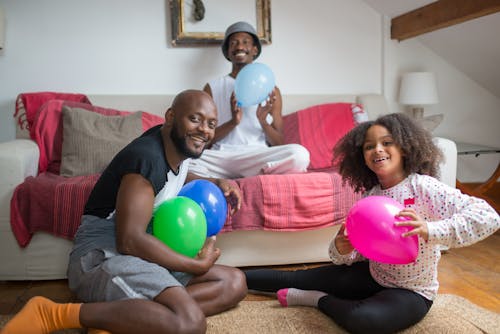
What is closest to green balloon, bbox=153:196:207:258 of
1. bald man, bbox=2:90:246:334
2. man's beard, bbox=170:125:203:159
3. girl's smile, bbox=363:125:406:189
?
bald man, bbox=2:90:246:334

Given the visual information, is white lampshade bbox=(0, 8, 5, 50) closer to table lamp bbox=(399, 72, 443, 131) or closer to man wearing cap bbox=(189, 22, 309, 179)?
man wearing cap bbox=(189, 22, 309, 179)

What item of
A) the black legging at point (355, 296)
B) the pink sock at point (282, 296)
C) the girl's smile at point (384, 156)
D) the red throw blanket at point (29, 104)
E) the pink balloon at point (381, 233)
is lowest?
the pink sock at point (282, 296)

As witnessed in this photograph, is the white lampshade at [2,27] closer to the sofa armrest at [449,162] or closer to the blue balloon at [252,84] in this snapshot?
the blue balloon at [252,84]

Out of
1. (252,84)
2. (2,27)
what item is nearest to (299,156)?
(252,84)

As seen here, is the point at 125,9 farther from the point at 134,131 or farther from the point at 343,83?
the point at 343,83

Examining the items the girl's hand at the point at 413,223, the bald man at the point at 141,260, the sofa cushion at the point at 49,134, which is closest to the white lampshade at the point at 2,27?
the sofa cushion at the point at 49,134

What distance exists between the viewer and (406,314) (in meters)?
1.38

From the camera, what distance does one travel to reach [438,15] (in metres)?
2.67

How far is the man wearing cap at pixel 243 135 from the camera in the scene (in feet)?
7.17

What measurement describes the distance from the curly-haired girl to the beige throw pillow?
3.81 ft

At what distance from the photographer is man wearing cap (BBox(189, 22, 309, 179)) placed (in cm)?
219

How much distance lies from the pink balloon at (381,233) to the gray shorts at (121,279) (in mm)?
542

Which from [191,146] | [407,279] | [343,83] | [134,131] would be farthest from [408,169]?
[343,83]

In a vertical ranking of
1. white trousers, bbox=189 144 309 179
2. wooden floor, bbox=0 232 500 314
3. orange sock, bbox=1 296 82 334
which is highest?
white trousers, bbox=189 144 309 179
